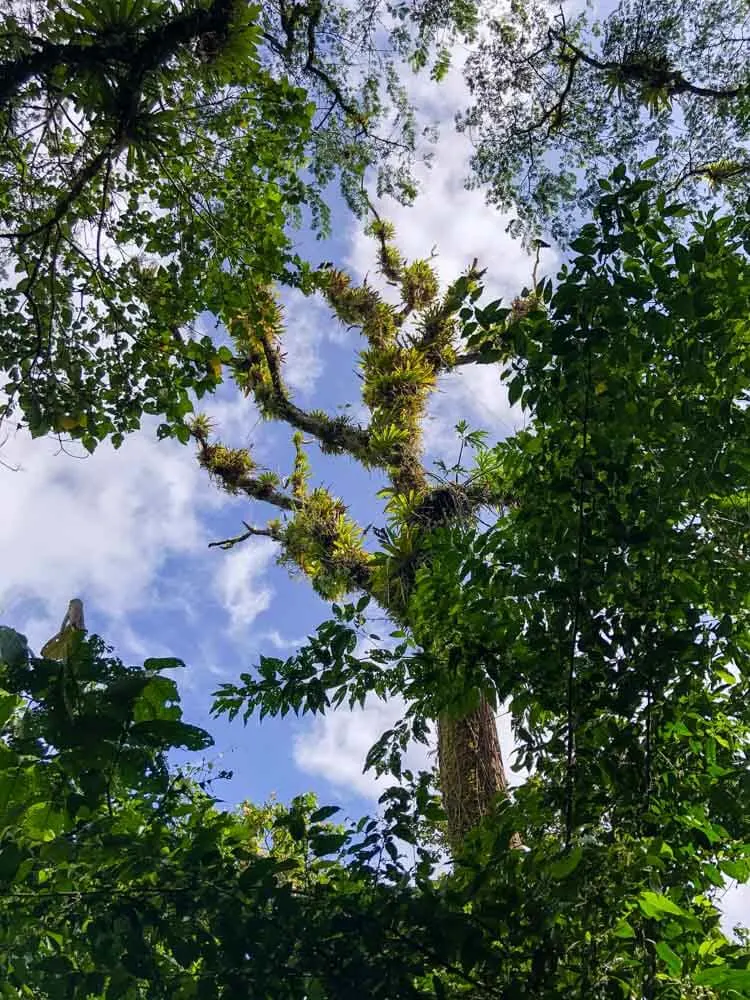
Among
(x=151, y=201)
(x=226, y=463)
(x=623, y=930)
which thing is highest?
(x=226, y=463)

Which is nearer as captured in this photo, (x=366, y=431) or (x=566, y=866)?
(x=566, y=866)

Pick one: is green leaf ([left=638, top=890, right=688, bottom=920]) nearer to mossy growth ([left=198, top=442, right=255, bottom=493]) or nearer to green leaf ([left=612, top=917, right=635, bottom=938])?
green leaf ([left=612, top=917, right=635, bottom=938])

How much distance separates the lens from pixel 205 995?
1322mm

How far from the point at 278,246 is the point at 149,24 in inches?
55.6

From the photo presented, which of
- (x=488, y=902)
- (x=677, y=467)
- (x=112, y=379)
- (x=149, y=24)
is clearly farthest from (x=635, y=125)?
(x=488, y=902)

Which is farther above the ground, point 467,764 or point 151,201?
point 151,201

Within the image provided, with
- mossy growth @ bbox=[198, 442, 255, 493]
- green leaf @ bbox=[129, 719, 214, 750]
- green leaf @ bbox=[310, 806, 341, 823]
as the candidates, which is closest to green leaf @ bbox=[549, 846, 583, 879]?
green leaf @ bbox=[310, 806, 341, 823]

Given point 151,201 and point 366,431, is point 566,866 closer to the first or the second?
point 151,201

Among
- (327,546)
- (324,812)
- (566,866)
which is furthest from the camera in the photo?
(327,546)

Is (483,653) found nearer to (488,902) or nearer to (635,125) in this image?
(488,902)

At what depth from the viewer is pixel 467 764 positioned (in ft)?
19.7

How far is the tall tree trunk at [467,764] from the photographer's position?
5.62 meters

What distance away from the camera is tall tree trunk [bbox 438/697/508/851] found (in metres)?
5.62

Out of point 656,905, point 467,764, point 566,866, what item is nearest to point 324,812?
point 566,866
